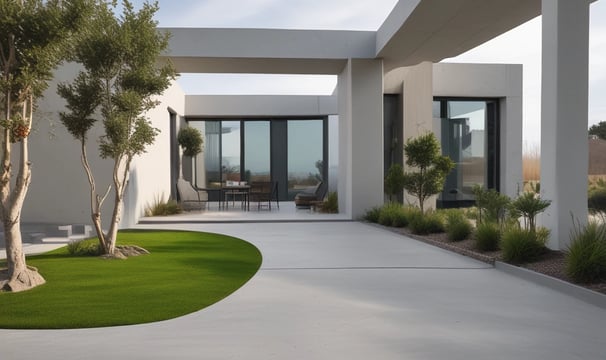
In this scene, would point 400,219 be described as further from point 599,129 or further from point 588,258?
point 588,258

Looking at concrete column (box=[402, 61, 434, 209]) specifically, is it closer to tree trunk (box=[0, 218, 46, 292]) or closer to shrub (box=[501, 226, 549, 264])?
shrub (box=[501, 226, 549, 264])

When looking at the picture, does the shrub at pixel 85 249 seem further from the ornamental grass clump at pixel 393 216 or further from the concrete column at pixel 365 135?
the concrete column at pixel 365 135

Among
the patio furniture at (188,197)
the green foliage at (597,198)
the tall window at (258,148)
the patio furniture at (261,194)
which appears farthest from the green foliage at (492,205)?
the tall window at (258,148)

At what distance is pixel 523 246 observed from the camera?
5137mm

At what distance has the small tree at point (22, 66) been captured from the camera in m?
4.11

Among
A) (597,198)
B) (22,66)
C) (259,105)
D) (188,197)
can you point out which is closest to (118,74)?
(22,66)

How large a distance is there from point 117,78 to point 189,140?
8285mm

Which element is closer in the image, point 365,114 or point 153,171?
point 365,114

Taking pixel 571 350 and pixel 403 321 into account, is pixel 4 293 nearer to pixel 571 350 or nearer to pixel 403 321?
pixel 403 321

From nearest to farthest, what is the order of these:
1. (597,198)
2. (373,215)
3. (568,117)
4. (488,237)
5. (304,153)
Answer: (568,117)
(597,198)
(488,237)
(373,215)
(304,153)

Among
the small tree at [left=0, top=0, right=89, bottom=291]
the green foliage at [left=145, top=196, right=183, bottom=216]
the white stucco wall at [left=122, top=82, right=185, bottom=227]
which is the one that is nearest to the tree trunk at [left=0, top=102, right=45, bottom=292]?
the small tree at [left=0, top=0, right=89, bottom=291]

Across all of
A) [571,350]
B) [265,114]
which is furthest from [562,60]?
[265,114]

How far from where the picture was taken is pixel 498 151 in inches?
522

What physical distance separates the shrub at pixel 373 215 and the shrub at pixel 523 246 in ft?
14.6
